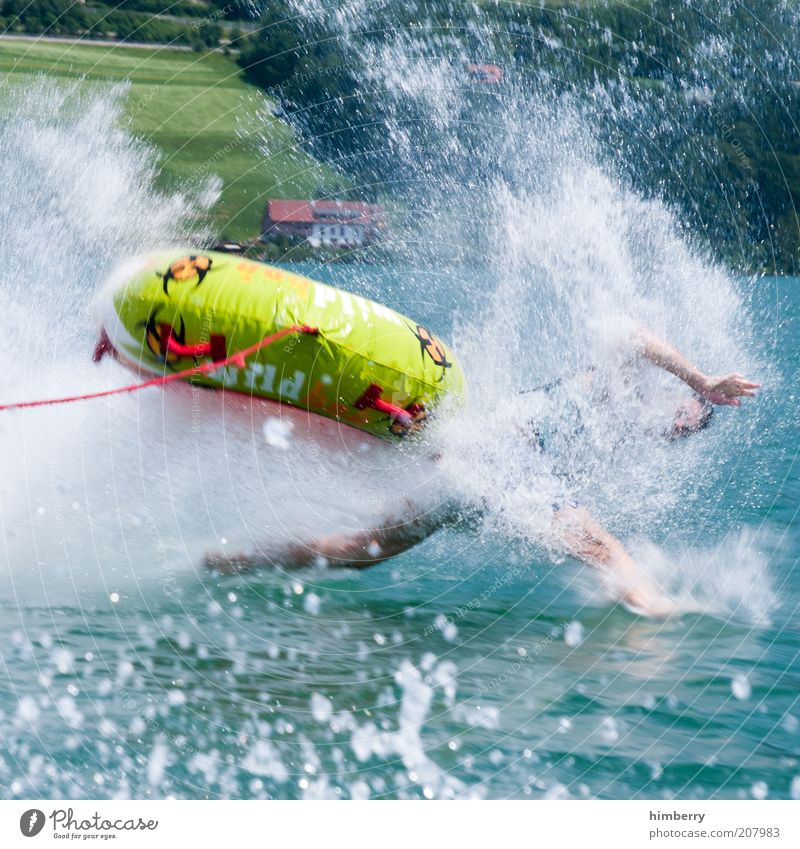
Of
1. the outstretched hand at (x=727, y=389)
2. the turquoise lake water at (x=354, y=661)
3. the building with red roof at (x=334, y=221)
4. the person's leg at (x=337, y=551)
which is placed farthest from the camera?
the building with red roof at (x=334, y=221)

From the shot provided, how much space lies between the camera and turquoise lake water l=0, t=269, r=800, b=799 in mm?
4668

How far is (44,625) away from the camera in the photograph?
5.81 meters

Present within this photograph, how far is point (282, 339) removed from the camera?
6.02 metres

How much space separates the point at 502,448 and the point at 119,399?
2777mm

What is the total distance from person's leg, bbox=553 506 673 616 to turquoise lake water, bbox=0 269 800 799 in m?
0.16

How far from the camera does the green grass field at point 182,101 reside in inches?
987

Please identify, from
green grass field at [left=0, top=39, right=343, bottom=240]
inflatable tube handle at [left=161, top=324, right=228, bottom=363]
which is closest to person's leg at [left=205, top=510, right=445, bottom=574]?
inflatable tube handle at [left=161, top=324, right=228, bottom=363]

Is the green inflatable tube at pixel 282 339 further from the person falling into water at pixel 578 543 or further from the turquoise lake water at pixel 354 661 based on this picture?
the person falling into water at pixel 578 543

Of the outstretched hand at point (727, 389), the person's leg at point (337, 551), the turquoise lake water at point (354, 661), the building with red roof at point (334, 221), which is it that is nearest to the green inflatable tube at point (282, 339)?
the turquoise lake water at point (354, 661)

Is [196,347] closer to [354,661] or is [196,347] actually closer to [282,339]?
[282,339]

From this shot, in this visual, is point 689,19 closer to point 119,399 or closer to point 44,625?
point 119,399

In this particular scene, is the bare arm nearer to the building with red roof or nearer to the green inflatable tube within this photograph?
the green inflatable tube

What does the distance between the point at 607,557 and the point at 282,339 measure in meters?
2.63

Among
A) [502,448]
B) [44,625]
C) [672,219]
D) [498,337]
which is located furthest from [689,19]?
[44,625]
